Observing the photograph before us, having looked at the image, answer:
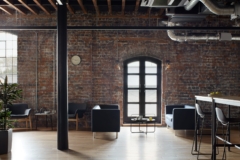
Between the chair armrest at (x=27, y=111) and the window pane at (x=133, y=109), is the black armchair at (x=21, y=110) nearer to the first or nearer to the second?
the chair armrest at (x=27, y=111)

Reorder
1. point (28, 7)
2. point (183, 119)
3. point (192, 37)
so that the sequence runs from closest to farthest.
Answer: point (183, 119), point (28, 7), point (192, 37)

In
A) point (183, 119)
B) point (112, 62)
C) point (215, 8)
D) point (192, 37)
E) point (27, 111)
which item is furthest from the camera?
point (112, 62)

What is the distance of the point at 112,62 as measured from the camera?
924 centimetres

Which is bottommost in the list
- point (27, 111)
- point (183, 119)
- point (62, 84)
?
point (183, 119)

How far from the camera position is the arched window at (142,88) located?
9.38 meters

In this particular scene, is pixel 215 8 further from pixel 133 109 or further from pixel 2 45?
pixel 2 45

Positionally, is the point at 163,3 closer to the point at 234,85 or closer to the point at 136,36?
the point at 136,36

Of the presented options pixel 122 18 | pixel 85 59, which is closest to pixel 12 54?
pixel 85 59

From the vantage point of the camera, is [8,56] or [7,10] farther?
[8,56]

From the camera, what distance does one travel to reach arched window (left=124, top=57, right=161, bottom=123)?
9.38 metres

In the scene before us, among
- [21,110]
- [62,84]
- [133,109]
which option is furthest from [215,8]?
[21,110]

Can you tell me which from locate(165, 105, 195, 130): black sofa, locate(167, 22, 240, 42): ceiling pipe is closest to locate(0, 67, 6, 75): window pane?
locate(167, 22, 240, 42): ceiling pipe

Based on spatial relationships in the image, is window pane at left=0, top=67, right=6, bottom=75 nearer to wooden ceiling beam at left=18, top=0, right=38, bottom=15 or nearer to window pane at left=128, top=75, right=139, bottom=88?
wooden ceiling beam at left=18, top=0, right=38, bottom=15

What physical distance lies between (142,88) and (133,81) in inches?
15.7
